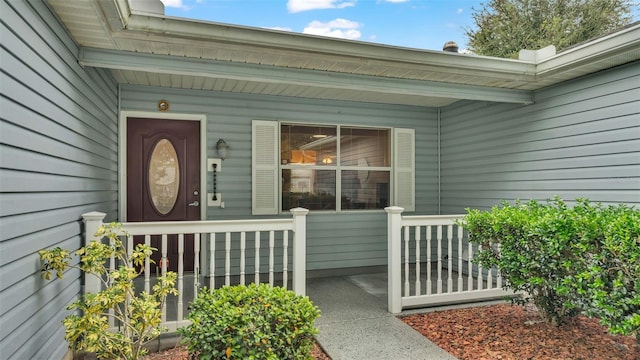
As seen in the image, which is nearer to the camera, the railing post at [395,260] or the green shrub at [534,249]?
the green shrub at [534,249]

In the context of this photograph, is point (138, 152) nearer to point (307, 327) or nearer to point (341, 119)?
point (341, 119)

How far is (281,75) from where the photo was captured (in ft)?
11.5

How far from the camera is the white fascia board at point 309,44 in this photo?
8.97 feet

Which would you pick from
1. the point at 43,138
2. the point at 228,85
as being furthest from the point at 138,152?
the point at 43,138

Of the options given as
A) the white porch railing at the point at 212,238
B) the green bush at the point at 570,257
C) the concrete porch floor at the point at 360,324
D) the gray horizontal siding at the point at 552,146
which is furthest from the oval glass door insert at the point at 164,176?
the gray horizontal siding at the point at 552,146

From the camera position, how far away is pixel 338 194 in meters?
5.36

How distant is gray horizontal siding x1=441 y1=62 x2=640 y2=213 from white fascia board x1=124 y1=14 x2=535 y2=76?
62 centimetres

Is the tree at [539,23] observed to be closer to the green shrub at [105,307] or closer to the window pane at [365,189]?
the window pane at [365,189]

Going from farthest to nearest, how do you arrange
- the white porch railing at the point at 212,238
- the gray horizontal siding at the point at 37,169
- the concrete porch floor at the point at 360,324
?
the white porch railing at the point at 212,238
the concrete porch floor at the point at 360,324
the gray horizontal siding at the point at 37,169

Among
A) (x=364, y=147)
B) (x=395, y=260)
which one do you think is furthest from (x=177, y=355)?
(x=364, y=147)

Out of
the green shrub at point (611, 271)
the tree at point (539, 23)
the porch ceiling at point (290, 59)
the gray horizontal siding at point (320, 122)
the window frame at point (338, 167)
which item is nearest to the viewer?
the green shrub at point (611, 271)

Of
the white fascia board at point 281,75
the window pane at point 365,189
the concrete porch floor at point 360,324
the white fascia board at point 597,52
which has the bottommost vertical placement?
the concrete porch floor at point 360,324

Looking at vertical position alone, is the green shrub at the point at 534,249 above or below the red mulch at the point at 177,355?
above

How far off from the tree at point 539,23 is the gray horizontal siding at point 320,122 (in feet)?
26.2
